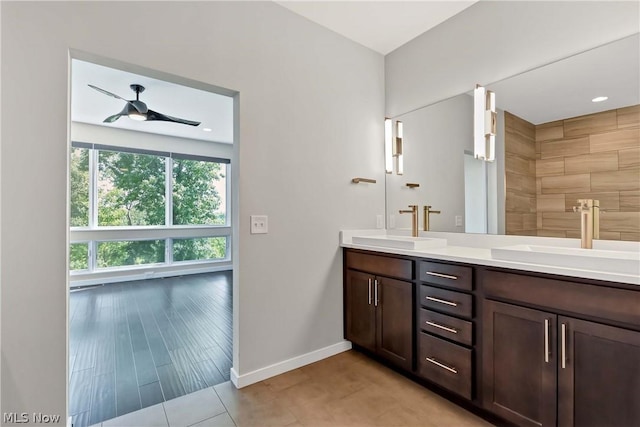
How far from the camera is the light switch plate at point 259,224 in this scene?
207 cm

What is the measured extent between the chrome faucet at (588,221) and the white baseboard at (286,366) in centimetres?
185

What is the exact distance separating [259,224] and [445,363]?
1507 millimetres

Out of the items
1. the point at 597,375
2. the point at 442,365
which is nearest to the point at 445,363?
the point at 442,365

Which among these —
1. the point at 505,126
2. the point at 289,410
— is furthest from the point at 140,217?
the point at 505,126

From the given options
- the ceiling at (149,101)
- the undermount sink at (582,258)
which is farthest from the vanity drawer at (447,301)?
the ceiling at (149,101)

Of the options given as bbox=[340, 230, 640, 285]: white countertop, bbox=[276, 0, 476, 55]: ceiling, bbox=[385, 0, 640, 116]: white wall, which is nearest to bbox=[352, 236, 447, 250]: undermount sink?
bbox=[340, 230, 640, 285]: white countertop

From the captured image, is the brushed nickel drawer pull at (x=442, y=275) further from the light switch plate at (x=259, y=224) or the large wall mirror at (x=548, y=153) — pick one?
the light switch plate at (x=259, y=224)

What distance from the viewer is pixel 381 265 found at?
7.32ft

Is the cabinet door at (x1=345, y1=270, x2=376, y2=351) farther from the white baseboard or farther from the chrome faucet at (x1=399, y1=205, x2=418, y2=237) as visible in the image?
the chrome faucet at (x1=399, y1=205, x2=418, y2=237)

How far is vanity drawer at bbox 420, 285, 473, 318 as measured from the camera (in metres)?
1.71

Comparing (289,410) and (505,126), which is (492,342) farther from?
(505,126)

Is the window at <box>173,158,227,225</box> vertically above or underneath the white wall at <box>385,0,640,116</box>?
underneath

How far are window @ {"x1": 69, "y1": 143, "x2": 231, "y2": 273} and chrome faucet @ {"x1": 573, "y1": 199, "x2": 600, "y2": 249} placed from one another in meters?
5.90

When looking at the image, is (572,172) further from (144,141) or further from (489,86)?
(144,141)
